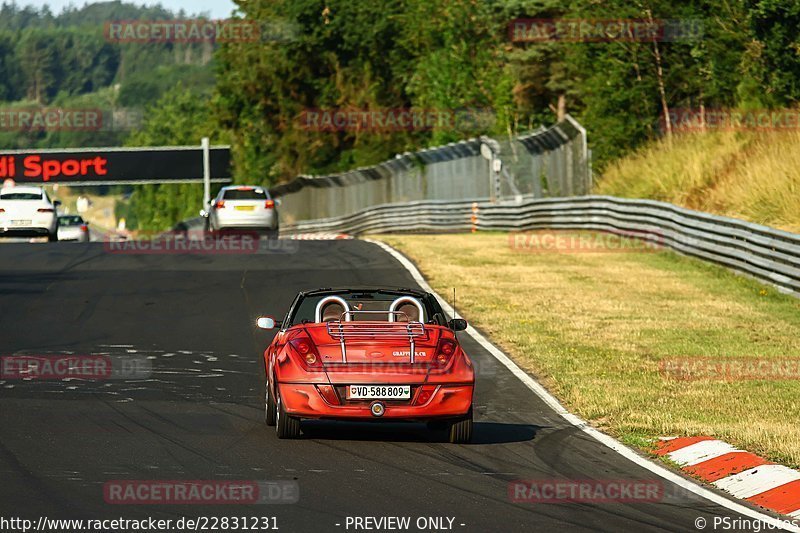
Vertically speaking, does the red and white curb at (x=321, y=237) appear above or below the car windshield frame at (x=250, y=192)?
below

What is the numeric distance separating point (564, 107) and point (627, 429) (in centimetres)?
5032

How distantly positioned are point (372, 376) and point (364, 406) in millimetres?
233

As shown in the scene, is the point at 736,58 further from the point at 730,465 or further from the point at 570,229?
the point at 730,465

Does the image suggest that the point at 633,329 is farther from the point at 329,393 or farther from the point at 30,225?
the point at 30,225

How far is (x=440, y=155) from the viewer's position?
153 feet

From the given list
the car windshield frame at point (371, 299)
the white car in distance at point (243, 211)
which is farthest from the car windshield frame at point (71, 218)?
the car windshield frame at point (371, 299)

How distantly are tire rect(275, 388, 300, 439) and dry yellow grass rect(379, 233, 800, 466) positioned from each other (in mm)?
2748

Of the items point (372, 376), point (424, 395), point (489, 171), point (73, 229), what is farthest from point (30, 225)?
point (424, 395)

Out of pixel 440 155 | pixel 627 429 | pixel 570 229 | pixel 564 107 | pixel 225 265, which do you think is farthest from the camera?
pixel 564 107

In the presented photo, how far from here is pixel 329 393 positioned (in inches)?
419

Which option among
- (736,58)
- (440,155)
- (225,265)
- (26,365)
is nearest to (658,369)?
(26,365)

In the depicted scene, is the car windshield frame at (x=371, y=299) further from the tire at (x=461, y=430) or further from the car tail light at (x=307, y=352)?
the tire at (x=461, y=430)

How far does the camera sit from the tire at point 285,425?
35.7ft

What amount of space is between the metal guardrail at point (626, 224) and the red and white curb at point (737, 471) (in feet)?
41.9
